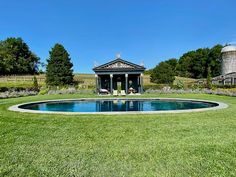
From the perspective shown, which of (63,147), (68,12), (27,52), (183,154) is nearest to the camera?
(183,154)

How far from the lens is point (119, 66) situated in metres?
28.5

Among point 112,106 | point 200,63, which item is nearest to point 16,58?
point 112,106

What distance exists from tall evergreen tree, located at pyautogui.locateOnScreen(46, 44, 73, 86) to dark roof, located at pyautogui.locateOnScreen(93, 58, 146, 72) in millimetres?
16866

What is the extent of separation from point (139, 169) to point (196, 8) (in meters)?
21.5

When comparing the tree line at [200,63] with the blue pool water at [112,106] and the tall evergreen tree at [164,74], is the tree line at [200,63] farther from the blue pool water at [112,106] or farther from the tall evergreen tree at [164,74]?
the blue pool water at [112,106]

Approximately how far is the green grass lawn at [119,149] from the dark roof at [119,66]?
72.6 ft

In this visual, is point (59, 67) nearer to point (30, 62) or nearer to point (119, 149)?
point (30, 62)

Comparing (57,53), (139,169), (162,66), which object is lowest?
(139,169)

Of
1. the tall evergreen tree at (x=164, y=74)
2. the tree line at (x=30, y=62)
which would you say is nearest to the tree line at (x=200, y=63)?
the tall evergreen tree at (x=164, y=74)

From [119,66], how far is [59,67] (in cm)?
1924

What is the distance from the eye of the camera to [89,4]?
21.5 m

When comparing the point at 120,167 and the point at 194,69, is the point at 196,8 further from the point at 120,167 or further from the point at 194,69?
the point at 194,69

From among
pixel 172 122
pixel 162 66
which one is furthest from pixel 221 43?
pixel 172 122

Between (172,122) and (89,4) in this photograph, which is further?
(89,4)
